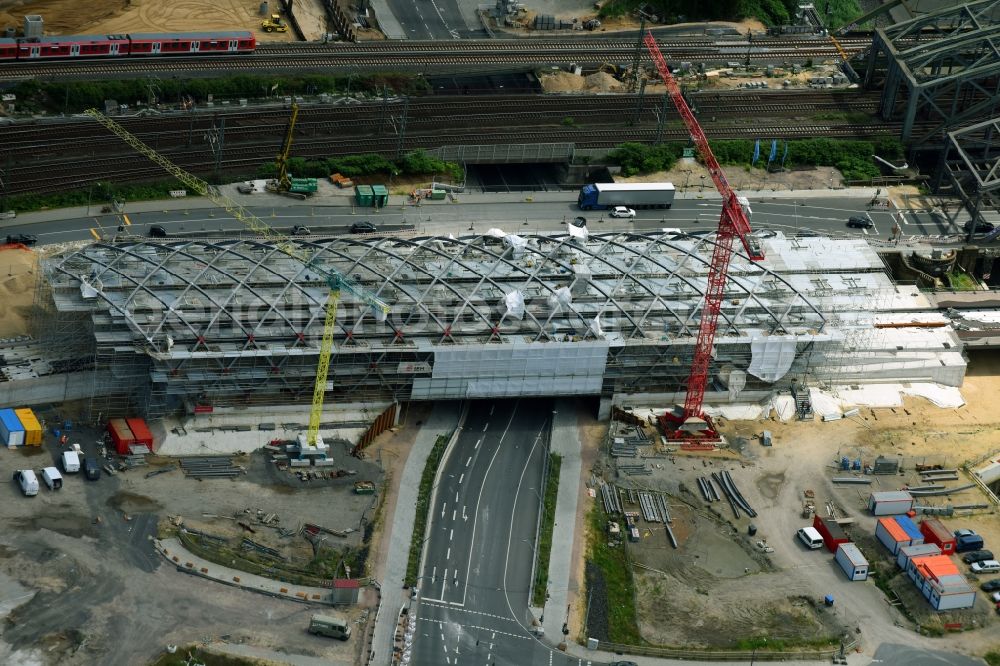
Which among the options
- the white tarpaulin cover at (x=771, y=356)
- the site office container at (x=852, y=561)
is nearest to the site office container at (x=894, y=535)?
the site office container at (x=852, y=561)

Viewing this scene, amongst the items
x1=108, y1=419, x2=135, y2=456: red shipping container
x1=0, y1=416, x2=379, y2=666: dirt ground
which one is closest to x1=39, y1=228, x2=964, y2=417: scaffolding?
x1=108, y1=419, x2=135, y2=456: red shipping container

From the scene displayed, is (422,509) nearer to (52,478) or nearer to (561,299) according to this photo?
(561,299)

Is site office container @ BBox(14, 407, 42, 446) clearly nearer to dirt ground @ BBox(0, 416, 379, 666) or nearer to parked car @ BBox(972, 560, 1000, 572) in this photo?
dirt ground @ BBox(0, 416, 379, 666)

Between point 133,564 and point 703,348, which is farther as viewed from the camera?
point 703,348

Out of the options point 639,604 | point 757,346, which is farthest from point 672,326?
point 639,604

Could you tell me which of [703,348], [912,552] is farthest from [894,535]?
[703,348]

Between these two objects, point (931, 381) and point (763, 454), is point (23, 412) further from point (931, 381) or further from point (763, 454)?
point (931, 381)
